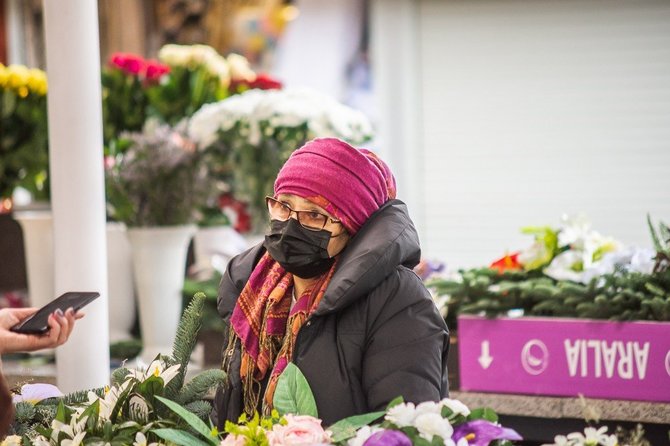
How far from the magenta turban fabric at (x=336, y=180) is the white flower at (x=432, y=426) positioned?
2.02ft

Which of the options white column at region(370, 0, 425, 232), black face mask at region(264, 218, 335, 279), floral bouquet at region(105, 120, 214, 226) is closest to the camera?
black face mask at region(264, 218, 335, 279)

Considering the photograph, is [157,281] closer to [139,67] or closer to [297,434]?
[139,67]

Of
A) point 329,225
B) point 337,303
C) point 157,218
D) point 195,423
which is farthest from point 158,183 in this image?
point 195,423

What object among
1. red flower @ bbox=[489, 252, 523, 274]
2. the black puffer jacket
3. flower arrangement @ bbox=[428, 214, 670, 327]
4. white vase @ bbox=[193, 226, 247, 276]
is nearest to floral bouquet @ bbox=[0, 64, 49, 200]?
white vase @ bbox=[193, 226, 247, 276]

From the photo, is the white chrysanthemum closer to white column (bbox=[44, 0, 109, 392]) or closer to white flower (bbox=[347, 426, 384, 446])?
white flower (bbox=[347, 426, 384, 446])

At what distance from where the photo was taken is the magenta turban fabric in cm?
203

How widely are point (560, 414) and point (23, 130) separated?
2.40 m

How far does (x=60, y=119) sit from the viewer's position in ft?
8.11

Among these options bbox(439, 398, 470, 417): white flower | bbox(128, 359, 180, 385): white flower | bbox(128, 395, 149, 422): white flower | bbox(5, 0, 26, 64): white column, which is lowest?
bbox(128, 395, 149, 422): white flower

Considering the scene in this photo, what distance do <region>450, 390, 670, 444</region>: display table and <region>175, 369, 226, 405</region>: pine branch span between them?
1.07 metres

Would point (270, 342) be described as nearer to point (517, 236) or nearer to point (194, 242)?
point (194, 242)

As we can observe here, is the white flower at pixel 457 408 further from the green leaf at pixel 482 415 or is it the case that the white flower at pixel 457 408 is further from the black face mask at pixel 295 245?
the black face mask at pixel 295 245

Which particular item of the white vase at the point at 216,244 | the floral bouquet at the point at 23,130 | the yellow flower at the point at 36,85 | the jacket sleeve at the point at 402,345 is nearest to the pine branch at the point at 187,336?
the jacket sleeve at the point at 402,345

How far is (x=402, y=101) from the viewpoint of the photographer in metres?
5.68
